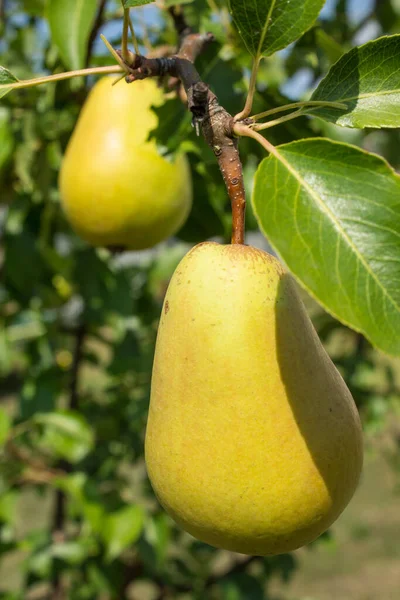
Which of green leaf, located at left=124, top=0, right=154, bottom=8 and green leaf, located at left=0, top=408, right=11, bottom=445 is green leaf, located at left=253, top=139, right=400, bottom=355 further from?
green leaf, located at left=0, top=408, right=11, bottom=445

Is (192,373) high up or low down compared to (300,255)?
down

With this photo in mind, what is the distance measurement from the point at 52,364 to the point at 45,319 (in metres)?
0.14

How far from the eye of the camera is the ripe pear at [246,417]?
0.71 metres

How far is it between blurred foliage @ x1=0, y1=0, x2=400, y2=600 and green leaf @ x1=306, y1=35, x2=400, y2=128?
53 cm

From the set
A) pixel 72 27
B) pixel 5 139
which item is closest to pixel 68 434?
pixel 5 139

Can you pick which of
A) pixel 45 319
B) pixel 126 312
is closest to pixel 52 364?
pixel 45 319

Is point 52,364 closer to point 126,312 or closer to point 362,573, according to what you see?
point 126,312

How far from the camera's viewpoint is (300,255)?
→ 0.62 meters

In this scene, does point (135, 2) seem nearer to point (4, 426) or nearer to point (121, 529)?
point (4, 426)

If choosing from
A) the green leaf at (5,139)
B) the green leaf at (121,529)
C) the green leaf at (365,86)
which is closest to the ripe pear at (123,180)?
the green leaf at (5,139)

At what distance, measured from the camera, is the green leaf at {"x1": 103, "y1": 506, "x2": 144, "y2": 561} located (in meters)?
1.81

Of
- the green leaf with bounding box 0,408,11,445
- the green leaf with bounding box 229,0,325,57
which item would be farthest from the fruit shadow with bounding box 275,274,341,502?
the green leaf with bounding box 0,408,11,445

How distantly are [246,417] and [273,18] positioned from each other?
42 cm

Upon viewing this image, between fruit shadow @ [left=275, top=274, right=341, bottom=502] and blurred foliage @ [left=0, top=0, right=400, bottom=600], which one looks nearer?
fruit shadow @ [left=275, top=274, right=341, bottom=502]
